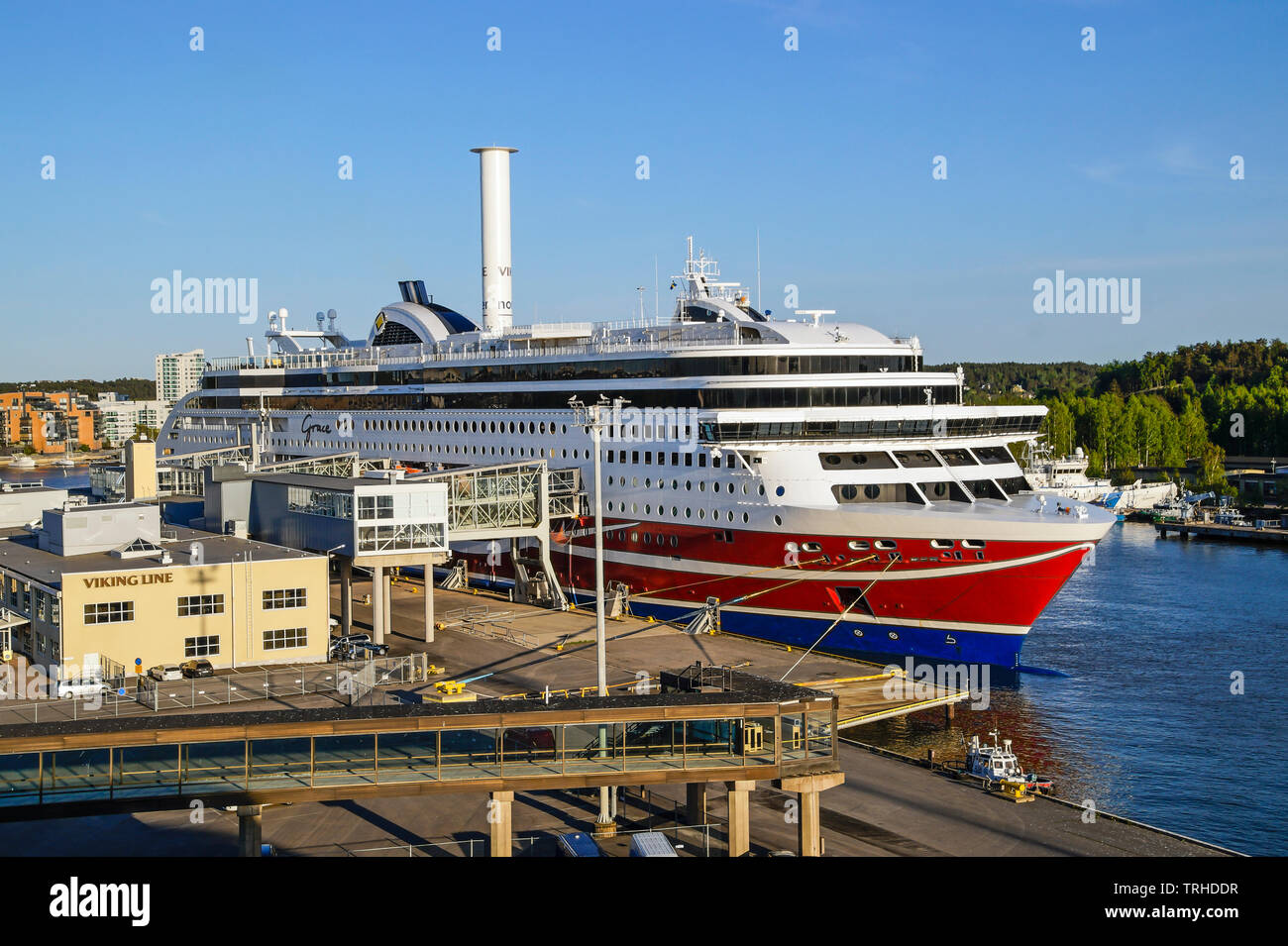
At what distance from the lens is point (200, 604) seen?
3328cm

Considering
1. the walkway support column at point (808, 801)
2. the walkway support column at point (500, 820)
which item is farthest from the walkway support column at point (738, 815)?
the walkway support column at point (500, 820)

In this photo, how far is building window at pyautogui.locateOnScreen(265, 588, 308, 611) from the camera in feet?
112

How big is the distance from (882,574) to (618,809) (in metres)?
16.5

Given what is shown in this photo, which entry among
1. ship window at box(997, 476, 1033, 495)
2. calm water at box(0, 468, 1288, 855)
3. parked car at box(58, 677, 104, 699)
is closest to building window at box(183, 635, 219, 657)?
parked car at box(58, 677, 104, 699)

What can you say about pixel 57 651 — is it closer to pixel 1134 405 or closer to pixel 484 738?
pixel 484 738

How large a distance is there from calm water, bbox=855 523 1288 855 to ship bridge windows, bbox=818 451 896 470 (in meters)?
8.33

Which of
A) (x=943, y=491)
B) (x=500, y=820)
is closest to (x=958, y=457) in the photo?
(x=943, y=491)

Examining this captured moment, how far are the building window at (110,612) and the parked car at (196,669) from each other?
211cm

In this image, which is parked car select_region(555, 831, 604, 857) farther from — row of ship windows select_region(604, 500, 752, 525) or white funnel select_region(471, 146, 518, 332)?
white funnel select_region(471, 146, 518, 332)

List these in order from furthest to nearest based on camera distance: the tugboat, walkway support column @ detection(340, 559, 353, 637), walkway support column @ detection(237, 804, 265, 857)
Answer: walkway support column @ detection(340, 559, 353, 637)
the tugboat
walkway support column @ detection(237, 804, 265, 857)

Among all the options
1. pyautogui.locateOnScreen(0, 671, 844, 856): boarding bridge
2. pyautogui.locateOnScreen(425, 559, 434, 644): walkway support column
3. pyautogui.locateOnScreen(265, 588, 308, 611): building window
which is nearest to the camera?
pyautogui.locateOnScreen(0, 671, 844, 856): boarding bridge

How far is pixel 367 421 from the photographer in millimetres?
62938

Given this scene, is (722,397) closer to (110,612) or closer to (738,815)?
(110,612)
